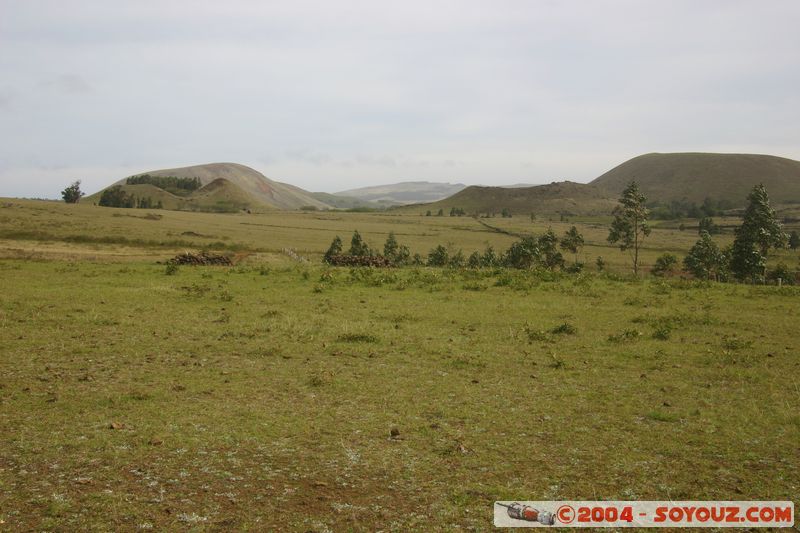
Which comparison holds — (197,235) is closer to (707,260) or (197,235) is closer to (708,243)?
(708,243)

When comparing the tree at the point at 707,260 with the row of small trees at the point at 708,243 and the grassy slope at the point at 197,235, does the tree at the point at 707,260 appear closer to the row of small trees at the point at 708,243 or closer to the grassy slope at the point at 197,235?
the row of small trees at the point at 708,243

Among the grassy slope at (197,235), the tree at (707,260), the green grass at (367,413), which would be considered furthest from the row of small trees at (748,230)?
the green grass at (367,413)

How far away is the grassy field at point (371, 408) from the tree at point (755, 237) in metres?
34.8

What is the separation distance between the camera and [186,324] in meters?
17.6

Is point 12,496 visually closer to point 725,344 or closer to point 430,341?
point 430,341

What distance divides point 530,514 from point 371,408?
14.2 feet

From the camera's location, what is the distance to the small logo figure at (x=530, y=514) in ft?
21.1

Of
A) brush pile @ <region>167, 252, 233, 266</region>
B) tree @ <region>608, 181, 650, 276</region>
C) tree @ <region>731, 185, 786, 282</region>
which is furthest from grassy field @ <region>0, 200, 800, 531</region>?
tree @ <region>731, 185, 786, 282</region>

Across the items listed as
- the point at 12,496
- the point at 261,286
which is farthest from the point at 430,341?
the point at 261,286

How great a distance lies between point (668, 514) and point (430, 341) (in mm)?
9659

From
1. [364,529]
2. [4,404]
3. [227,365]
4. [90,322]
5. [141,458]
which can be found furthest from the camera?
[90,322]

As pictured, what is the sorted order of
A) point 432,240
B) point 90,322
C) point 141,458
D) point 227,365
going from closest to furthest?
point 141,458, point 227,365, point 90,322, point 432,240

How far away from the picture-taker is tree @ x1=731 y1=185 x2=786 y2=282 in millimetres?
51719

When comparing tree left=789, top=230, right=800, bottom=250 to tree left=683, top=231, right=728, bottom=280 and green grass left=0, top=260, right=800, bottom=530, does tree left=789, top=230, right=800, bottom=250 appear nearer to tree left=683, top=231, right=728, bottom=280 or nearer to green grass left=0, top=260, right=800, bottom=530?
tree left=683, top=231, right=728, bottom=280
